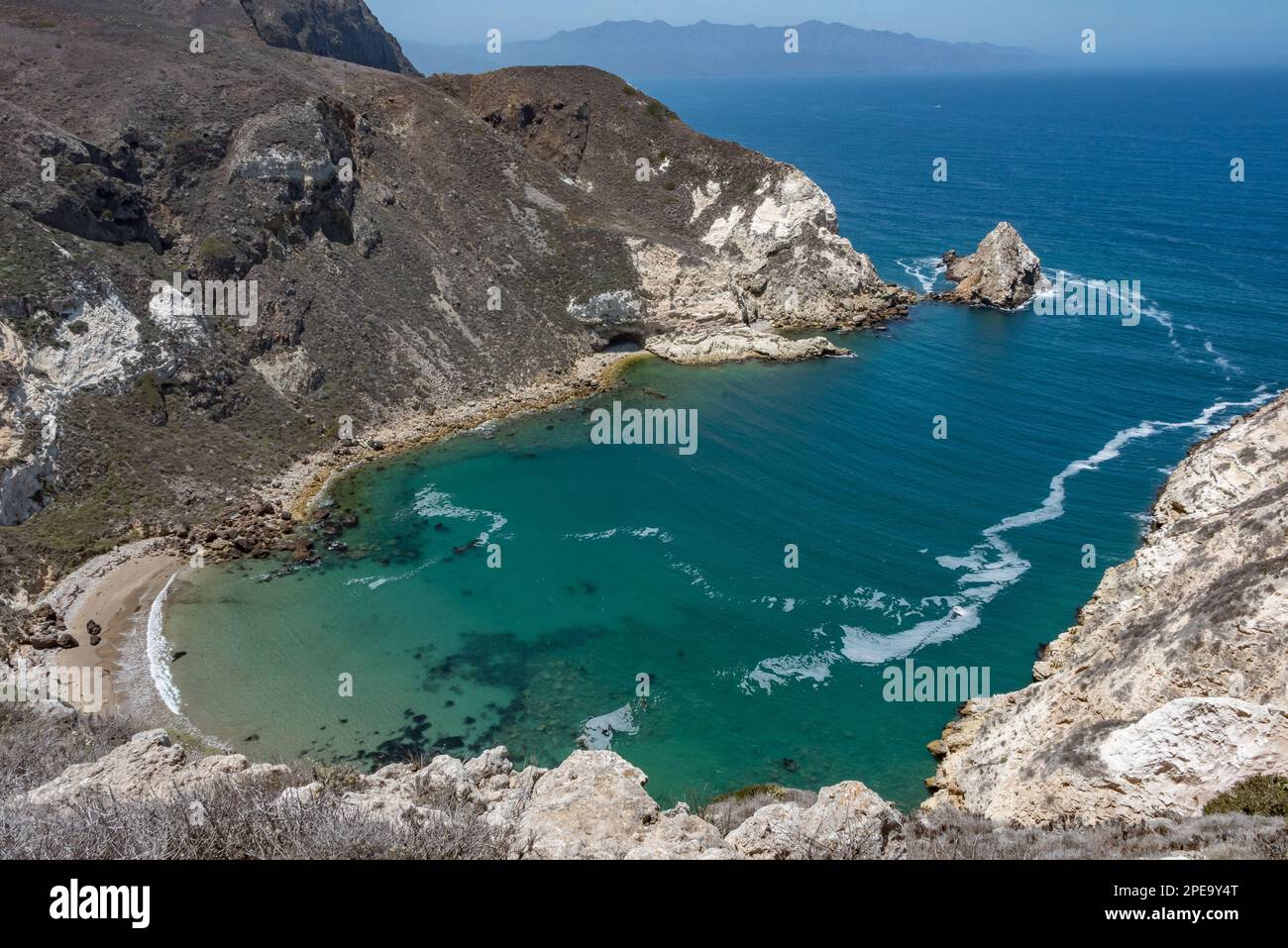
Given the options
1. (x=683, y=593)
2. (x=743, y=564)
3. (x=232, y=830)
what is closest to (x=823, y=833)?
(x=232, y=830)

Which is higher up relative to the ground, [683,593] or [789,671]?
[683,593]

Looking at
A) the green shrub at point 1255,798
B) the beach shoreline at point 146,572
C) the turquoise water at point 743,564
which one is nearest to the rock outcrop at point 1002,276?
the turquoise water at point 743,564

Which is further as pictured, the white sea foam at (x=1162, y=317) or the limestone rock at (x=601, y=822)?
the white sea foam at (x=1162, y=317)

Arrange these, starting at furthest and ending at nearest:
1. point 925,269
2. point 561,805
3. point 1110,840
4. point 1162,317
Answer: point 925,269 < point 1162,317 < point 1110,840 < point 561,805

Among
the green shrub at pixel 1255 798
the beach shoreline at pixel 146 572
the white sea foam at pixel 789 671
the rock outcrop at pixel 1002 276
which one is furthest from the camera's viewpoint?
the rock outcrop at pixel 1002 276

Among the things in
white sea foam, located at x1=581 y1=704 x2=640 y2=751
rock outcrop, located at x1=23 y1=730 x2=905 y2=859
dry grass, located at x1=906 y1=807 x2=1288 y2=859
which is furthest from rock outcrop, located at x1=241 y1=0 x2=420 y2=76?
dry grass, located at x1=906 y1=807 x2=1288 y2=859

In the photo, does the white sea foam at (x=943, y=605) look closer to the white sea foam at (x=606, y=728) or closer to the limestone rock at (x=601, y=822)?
the white sea foam at (x=606, y=728)

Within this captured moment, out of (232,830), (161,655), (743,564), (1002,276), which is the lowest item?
(161,655)

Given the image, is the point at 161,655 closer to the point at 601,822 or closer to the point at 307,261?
the point at 601,822
